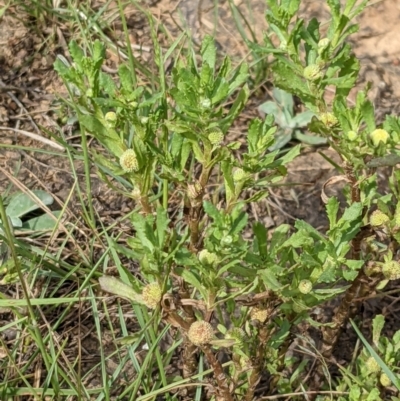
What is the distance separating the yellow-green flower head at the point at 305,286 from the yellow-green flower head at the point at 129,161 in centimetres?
34

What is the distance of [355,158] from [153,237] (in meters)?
0.35

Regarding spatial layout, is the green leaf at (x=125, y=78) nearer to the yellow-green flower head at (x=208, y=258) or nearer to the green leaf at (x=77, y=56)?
the green leaf at (x=77, y=56)

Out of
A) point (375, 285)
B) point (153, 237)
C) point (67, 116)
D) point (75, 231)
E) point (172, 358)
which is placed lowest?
point (172, 358)

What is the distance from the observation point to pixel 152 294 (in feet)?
3.48

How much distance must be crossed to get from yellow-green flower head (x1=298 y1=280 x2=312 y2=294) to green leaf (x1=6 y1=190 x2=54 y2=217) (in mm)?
933

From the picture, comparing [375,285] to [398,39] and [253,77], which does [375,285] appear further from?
[398,39]

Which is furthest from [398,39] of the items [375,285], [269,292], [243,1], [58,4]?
[269,292]

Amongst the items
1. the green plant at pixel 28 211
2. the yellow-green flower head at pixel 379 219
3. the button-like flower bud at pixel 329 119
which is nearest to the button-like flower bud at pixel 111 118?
the button-like flower bud at pixel 329 119

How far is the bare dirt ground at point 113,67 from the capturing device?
194 centimetres

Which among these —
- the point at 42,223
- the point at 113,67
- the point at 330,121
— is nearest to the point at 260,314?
the point at 330,121

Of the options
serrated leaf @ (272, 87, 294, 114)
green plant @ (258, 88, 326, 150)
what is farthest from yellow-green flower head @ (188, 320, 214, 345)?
serrated leaf @ (272, 87, 294, 114)

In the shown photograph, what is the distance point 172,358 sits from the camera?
64.2 inches

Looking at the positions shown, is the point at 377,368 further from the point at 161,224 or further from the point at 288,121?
the point at 288,121

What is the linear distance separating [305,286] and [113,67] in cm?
141
